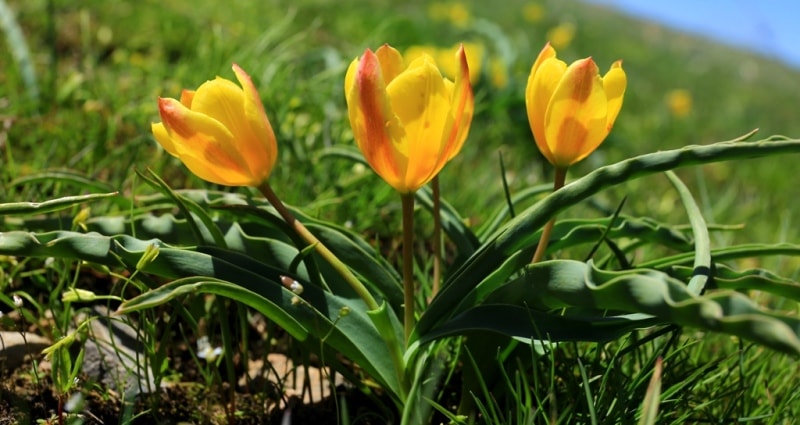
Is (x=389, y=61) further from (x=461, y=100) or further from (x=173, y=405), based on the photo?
(x=173, y=405)

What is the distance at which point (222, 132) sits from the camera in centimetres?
100

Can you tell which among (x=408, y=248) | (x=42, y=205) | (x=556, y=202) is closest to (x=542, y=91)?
(x=556, y=202)

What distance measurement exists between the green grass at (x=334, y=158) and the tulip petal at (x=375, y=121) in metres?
0.34

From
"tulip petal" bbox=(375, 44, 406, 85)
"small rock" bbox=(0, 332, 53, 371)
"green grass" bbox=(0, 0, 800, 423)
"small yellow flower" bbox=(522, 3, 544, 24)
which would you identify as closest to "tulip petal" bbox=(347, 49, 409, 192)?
"tulip petal" bbox=(375, 44, 406, 85)

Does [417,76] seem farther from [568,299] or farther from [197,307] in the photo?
[197,307]

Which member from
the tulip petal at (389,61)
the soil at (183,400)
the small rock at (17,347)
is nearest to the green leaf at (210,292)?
the soil at (183,400)

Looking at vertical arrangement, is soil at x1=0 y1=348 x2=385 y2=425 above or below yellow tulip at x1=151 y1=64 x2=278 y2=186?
below

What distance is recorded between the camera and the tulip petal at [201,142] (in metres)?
1.00

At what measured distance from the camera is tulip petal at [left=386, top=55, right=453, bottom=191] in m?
0.98

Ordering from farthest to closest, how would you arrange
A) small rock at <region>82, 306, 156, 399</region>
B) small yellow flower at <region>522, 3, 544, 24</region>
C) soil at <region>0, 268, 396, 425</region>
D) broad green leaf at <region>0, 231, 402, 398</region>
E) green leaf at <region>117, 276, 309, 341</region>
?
small yellow flower at <region>522, 3, 544, 24</region>, small rock at <region>82, 306, 156, 399</region>, soil at <region>0, 268, 396, 425</region>, broad green leaf at <region>0, 231, 402, 398</region>, green leaf at <region>117, 276, 309, 341</region>

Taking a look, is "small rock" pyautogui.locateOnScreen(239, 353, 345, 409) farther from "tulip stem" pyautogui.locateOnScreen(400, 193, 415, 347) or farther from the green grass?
"tulip stem" pyautogui.locateOnScreen(400, 193, 415, 347)

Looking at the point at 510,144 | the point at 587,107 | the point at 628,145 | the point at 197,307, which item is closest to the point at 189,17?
the point at 510,144

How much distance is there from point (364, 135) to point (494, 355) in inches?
16.4

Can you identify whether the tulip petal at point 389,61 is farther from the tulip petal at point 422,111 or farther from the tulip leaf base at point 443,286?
the tulip leaf base at point 443,286
